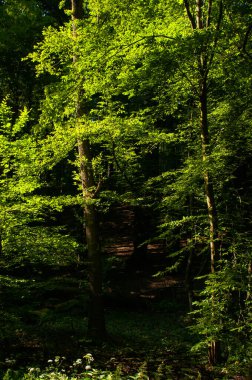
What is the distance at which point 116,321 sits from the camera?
13.8 meters

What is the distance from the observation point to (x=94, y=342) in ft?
31.9

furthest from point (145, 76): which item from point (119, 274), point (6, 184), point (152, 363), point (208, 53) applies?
point (119, 274)

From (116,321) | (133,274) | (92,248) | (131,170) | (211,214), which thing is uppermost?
(131,170)

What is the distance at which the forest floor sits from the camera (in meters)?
8.09

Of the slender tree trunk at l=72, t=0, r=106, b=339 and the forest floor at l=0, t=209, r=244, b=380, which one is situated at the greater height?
the slender tree trunk at l=72, t=0, r=106, b=339

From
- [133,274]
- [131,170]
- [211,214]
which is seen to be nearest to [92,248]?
[131,170]

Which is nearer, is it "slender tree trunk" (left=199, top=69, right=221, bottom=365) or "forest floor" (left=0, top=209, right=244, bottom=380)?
"slender tree trunk" (left=199, top=69, right=221, bottom=365)

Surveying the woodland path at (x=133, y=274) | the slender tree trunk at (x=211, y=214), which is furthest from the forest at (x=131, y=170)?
the woodland path at (x=133, y=274)

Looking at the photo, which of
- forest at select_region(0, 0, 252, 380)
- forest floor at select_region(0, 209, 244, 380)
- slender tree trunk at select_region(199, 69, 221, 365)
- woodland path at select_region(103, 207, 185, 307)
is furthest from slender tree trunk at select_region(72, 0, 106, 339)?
slender tree trunk at select_region(199, 69, 221, 365)

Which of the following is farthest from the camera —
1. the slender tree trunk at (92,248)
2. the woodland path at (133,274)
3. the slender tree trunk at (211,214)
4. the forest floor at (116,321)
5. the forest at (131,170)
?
the woodland path at (133,274)

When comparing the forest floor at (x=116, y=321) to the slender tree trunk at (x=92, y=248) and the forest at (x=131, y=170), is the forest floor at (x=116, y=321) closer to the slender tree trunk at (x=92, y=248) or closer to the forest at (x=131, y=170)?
the forest at (x=131, y=170)

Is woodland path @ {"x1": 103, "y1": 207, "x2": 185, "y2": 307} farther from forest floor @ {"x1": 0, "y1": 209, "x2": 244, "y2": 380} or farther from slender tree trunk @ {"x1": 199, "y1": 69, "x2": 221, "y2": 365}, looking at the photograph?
slender tree trunk @ {"x1": 199, "y1": 69, "x2": 221, "y2": 365}

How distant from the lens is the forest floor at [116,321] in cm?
809

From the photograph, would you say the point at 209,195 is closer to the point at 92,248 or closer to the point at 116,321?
the point at 92,248
